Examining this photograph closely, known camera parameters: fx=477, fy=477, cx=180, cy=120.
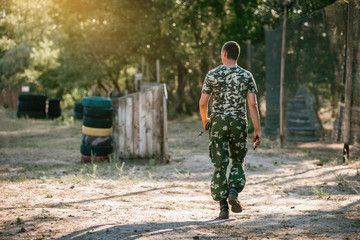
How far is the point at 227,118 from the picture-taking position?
16.8 feet

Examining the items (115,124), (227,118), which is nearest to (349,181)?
(227,118)

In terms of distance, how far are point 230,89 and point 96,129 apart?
16.4 feet

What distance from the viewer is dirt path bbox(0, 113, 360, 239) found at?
448cm

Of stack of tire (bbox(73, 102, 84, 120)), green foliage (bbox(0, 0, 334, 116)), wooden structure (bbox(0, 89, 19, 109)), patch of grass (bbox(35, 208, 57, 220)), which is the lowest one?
patch of grass (bbox(35, 208, 57, 220))

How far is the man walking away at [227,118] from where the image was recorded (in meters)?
5.11

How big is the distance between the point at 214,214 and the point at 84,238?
1730 mm

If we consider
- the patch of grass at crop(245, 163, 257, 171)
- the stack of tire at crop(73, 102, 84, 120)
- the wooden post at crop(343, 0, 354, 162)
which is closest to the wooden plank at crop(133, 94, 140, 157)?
the patch of grass at crop(245, 163, 257, 171)

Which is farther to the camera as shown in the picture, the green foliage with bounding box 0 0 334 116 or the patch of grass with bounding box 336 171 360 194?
the green foliage with bounding box 0 0 334 116

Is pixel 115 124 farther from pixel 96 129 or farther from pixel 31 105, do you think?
pixel 31 105

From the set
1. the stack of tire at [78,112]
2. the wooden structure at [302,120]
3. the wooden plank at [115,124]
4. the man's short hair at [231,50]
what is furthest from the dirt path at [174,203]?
the stack of tire at [78,112]

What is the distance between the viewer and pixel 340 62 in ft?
34.9

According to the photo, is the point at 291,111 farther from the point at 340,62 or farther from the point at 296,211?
the point at 296,211

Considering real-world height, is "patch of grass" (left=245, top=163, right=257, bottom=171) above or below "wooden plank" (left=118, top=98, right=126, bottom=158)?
below

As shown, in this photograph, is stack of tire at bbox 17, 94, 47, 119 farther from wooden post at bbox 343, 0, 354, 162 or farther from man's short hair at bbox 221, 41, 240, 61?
man's short hair at bbox 221, 41, 240, 61
